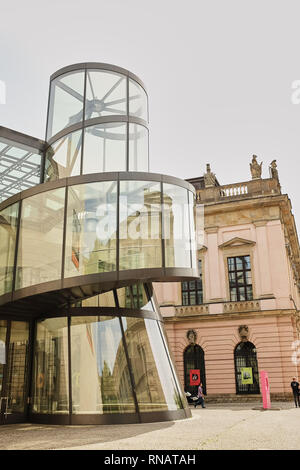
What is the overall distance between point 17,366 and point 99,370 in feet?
10.6

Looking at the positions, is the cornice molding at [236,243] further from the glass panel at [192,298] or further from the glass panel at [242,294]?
the glass panel at [192,298]

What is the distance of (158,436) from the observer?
10.3 m

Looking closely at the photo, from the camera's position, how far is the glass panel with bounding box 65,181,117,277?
1312cm

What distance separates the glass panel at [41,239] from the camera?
1348cm

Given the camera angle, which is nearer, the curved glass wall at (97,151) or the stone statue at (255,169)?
the curved glass wall at (97,151)

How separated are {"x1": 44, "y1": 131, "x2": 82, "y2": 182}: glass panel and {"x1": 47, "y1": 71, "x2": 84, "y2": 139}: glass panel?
0.70m

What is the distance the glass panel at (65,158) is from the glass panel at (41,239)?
261 centimetres

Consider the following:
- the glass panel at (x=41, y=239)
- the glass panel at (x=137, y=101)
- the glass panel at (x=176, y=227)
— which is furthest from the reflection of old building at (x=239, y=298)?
the glass panel at (x=41, y=239)

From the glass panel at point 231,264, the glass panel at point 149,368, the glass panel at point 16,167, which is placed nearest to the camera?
the glass panel at point 149,368

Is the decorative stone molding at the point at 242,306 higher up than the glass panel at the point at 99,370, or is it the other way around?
the decorative stone molding at the point at 242,306

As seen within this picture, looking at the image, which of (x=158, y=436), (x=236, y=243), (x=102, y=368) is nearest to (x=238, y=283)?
(x=236, y=243)

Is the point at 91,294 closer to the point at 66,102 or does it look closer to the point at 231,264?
the point at 66,102

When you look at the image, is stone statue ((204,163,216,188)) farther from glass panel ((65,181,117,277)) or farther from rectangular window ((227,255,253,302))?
glass panel ((65,181,117,277))

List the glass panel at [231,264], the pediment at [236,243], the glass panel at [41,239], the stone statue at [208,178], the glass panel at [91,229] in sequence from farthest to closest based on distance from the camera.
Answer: the stone statue at [208,178] < the glass panel at [231,264] < the pediment at [236,243] < the glass panel at [41,239] < the glass panel at [91,229]
